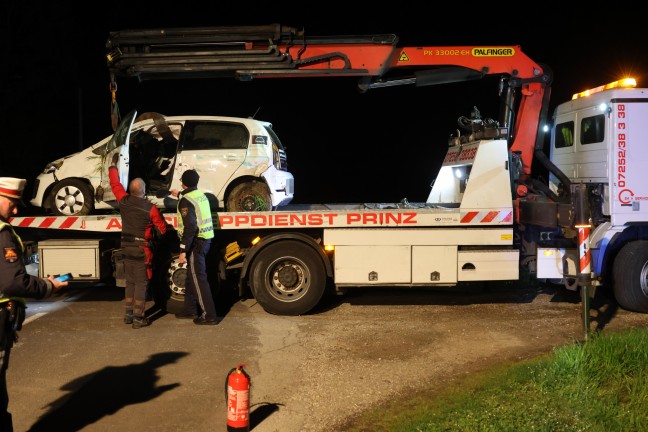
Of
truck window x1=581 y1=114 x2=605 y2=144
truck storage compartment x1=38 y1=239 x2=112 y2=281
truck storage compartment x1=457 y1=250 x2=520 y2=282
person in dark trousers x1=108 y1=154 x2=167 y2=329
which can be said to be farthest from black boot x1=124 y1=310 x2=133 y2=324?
truck window x1=581 y1=114 x2=605 y2=144

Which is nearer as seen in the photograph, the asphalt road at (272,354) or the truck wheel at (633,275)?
the asphalt road at (272,354)

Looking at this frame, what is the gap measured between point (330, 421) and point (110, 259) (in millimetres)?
4831

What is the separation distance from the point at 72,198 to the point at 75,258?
2.81 feet

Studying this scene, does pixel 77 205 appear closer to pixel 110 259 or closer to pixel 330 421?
pixel 110 259

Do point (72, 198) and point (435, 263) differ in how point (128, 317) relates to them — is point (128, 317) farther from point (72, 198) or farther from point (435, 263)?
point (435, 263)

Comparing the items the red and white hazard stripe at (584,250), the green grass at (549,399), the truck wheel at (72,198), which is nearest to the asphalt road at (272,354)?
the green grass at (549,399)

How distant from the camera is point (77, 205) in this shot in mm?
9070

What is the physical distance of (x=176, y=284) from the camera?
29.4 ft

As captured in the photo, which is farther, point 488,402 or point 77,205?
point 77,205

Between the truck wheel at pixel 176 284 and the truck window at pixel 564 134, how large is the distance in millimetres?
5698

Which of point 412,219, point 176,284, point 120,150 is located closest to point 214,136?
point 120,150

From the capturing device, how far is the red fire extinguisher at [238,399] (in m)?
4.70

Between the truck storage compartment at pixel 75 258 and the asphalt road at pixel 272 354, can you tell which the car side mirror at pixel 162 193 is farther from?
the asphalt road at pixel 272 354

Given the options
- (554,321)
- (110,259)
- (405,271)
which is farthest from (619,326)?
(110,259)
